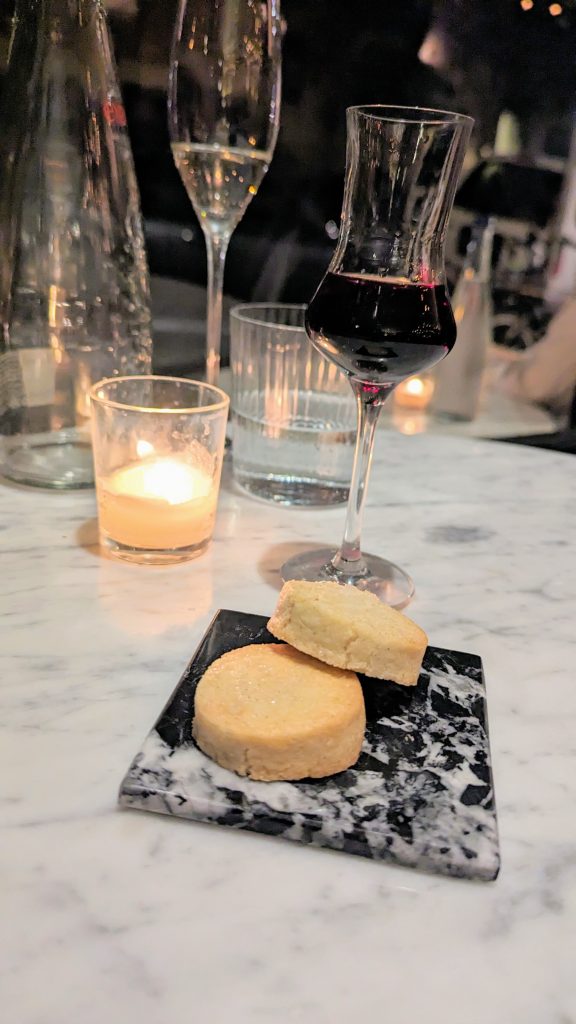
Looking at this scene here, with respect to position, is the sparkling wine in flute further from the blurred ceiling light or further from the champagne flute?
the blurred ceiling light

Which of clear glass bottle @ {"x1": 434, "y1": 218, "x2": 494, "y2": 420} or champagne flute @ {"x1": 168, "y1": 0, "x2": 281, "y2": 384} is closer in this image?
champagne flute @ {"x1": 168, "y1": 0, "x2": 281, "y2": 384}

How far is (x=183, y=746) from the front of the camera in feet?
1.27

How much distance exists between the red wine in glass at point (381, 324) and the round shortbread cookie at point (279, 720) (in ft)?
0.73

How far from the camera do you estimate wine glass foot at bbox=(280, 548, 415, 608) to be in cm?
59

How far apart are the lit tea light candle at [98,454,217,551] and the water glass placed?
0.48 feet

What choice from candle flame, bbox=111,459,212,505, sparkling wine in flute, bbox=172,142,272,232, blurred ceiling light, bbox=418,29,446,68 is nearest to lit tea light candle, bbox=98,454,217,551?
candle flame, bbox=111,459,212,505

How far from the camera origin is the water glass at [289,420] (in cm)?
76

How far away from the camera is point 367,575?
0.61 m

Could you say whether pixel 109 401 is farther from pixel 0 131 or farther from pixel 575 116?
pixel 575 116

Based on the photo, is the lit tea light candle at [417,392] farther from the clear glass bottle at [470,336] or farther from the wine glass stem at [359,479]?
the wine glass stem at [359,479]

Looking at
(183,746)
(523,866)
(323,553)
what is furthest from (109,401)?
(523,866)

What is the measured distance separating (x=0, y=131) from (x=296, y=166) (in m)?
0.45

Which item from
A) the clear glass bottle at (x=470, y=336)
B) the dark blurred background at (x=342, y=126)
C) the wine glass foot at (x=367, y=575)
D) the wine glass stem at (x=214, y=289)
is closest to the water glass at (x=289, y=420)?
the wine glass stem at (x=214, y=289)

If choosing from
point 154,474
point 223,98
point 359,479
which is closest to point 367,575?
point 359,479
